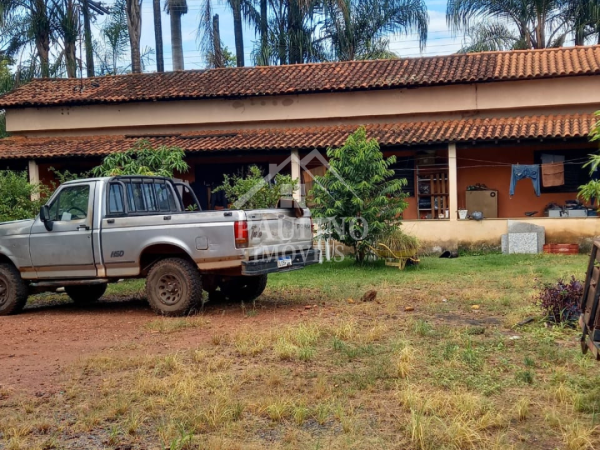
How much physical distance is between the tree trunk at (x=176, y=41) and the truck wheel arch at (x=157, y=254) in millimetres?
19097

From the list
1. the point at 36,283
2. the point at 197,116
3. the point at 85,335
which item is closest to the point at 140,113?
the point at 197,116

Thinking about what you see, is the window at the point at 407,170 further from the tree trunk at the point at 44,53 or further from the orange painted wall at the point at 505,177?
the tree trunk at the point at 44,53

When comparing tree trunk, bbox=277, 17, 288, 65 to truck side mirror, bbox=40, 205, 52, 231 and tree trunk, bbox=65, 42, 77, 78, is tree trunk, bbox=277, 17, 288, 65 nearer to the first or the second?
tree trunk, bbox=65, 42, 77, 78

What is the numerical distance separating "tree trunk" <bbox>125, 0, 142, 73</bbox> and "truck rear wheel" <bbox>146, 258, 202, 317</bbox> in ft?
63.5

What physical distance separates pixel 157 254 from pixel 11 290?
2447 mm

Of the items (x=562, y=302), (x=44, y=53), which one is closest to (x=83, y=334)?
(x=562, y=302)

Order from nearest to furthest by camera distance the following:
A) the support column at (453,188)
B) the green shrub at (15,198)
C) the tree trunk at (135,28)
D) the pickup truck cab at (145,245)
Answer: the pickup truck cab at (145,245) < the green shrub at (15,198) < the support column at (453,188) < the tree trunk at (135,28)

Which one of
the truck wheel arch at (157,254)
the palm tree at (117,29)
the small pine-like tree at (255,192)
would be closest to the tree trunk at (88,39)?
the palm tree at (117,29)

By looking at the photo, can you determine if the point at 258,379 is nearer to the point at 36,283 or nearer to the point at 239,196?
the point at 36,283

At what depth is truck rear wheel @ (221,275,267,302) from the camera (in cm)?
995

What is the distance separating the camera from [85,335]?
7.99 meters

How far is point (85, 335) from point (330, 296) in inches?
158

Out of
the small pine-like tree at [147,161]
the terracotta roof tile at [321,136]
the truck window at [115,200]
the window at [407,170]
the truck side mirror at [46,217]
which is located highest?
the terracotta roof tile at [321,136]

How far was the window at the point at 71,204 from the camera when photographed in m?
9.20
